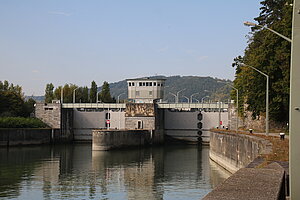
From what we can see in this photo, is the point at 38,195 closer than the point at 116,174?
Yes

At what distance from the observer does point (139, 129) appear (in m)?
82.5

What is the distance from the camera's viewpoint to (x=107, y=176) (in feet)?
142

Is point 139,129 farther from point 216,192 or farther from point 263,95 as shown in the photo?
point 216,192

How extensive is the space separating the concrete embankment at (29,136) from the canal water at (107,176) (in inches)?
482

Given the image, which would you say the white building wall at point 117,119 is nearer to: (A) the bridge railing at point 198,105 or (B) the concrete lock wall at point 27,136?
(A) the bridge railing at point 198,105

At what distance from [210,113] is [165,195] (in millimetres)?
55407

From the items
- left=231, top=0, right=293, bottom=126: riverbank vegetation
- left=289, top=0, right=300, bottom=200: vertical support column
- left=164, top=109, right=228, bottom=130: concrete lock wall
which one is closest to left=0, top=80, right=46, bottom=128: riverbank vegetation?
left=164, top=109, right=228, bottom=130: concrete lock wall

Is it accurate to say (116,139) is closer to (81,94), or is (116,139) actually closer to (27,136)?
(27,136)

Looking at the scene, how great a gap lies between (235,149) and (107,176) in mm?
11098

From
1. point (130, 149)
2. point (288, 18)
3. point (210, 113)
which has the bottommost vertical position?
point (130, 149)

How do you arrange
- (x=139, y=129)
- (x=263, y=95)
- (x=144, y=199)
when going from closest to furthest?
(x=144, y=199), (x=263, y=95), (x=139, y=129)

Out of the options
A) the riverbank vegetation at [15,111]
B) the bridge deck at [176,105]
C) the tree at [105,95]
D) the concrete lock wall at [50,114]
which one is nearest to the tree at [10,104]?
the riverbank vegetation at [15,111]

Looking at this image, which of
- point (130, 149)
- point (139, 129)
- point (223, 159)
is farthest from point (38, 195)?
point (139, 129)

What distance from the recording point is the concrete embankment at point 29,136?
78.1m
